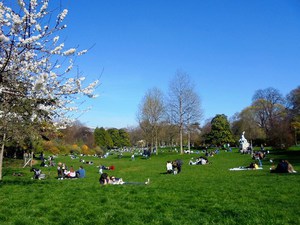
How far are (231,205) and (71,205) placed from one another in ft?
16.9

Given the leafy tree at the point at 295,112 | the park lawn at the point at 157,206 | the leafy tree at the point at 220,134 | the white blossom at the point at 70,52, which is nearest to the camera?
the white blossom at the point at 70,52

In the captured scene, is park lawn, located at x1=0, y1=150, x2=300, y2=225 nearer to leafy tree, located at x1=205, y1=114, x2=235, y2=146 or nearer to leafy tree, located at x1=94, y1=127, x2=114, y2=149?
leafy tree, located at x1=205, y1=114, x2=235, y2=146

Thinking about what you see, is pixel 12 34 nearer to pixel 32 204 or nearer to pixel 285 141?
pixel 32 204

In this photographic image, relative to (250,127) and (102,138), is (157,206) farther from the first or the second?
(102,138)

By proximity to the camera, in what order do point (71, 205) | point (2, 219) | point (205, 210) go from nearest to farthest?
point (2, 219) < point (205, 210) < point (71, 205)

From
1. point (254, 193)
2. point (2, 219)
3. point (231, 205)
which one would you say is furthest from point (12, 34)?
point (254, 193)

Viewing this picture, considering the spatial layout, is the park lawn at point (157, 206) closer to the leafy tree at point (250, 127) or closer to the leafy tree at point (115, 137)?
the leafy tree at point (250, 127)

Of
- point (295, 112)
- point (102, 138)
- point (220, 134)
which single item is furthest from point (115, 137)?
point (295, 112)

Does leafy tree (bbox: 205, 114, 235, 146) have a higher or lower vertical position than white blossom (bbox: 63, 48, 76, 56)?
higher

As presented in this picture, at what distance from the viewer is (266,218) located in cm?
791

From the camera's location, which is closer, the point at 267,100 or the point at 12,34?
the point at 12,34

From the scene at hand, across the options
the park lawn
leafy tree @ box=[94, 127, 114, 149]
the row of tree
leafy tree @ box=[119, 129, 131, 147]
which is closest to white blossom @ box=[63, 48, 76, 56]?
the park lawn

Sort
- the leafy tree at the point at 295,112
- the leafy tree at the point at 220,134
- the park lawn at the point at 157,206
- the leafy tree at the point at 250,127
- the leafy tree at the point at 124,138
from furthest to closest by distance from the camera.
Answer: the leafy tree at the point at 124,138 → the leafy tree at the point at 220,134 → the leafy tree at the point at 250,127 → the leafy tree at the point at 295,112 → the park lawn at the point at 157,206

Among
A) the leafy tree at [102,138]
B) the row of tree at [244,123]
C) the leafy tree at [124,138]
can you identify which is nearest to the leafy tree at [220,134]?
the row of tree at [244,123]
